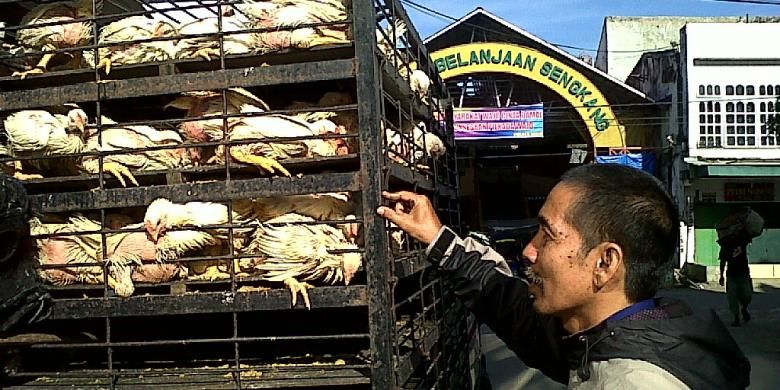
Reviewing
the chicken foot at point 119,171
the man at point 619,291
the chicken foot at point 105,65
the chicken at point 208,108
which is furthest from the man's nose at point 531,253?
the chicken foot at point 105,65

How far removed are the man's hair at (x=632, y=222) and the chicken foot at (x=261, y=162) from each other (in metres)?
0.94

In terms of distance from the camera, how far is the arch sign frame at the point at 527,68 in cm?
2191

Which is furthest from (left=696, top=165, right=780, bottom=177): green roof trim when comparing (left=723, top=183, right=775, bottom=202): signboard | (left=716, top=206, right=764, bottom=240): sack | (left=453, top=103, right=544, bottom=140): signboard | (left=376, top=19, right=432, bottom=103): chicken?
(left=376, top=19, right=432, bottom=103): chicken

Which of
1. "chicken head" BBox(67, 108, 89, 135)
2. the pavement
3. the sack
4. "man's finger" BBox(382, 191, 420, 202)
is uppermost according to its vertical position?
"chicken head" BBox(67, 108, 89, 135)

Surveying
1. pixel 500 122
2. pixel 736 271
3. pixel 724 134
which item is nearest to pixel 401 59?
pixel 736 271

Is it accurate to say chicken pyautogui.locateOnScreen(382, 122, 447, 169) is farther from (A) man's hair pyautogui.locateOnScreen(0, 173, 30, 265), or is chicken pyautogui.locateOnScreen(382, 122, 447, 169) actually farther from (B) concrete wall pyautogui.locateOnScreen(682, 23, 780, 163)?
(B) concrete wall pyautogui.locateOnScreen(682, 23, 780, 163)

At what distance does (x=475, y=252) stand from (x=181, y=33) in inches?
49.5

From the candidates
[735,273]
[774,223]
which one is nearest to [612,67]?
[774,223]

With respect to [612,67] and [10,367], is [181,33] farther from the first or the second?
[612,67]

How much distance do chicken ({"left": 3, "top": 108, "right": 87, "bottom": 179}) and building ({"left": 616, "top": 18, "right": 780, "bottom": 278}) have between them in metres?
20.7

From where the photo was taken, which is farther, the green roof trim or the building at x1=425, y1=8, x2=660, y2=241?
the building at x1=425, y1=8, x2=660, y2=241

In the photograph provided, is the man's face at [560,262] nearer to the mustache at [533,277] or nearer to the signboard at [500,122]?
the mustache at [533,277]

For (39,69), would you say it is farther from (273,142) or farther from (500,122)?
(500,122)

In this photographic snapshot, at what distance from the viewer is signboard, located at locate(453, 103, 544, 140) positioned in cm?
2152
